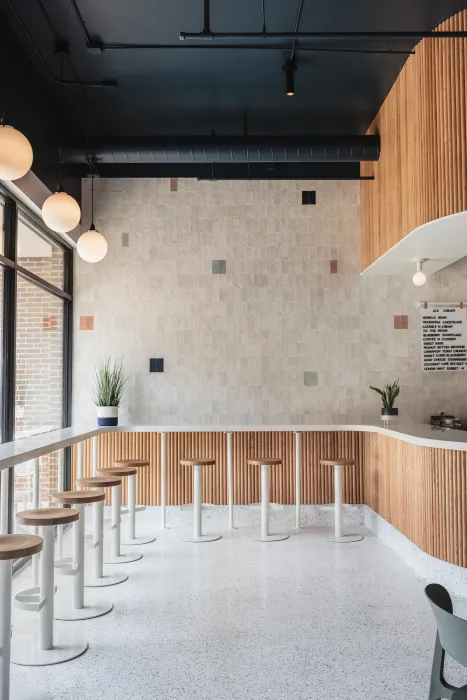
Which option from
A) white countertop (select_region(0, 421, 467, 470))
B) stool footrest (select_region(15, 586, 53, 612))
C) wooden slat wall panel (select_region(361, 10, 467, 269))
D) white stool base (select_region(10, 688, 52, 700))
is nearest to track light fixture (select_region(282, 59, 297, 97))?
wooden slat wall panel (select_region(361, 10, 467, 269))

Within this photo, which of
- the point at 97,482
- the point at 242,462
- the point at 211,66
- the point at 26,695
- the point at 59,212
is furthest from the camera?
the point at 242,462

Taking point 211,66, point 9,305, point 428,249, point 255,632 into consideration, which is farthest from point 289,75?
point 255,632

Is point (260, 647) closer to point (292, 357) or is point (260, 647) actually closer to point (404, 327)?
point (292, 357)

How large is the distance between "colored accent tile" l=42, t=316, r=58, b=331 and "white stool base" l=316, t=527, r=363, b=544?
10.3ft

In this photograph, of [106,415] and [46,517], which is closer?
[46,517]

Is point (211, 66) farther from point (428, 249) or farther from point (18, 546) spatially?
point (18, 546)

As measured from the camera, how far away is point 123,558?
17.1ft

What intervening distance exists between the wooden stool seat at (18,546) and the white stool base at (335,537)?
3.54 metres

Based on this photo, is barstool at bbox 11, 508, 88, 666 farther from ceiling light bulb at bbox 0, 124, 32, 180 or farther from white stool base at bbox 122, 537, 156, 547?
white stool base at bbox 122, 537, 156, 547

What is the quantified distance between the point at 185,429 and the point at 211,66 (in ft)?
10.1

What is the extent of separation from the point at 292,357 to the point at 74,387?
2268mm

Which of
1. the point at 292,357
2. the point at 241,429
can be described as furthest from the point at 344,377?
the point at 241,429

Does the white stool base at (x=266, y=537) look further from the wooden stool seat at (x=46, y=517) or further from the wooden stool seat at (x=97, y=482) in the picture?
the wooden stool seat at (x=46, y=517)

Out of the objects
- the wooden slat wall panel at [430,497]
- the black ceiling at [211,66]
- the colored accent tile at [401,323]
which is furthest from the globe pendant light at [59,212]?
the colored accent tile at [401,323]
